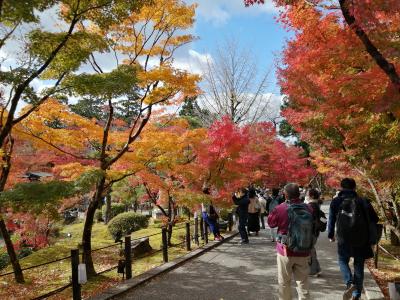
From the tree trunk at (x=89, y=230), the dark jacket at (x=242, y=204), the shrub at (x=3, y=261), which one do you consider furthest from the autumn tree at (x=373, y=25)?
the shrub at (x=3, y=261)

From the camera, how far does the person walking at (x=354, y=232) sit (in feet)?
18.7

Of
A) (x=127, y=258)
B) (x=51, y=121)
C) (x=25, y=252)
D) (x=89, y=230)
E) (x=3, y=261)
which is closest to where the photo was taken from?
(x=127, y=258)

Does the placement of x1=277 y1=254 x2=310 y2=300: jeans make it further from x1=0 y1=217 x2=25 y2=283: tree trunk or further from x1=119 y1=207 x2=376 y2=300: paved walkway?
x1=0 y1=217 x2=25 y2=283: tree trunk

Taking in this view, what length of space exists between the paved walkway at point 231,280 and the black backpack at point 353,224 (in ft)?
4.00

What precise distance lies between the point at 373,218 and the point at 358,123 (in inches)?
96.0

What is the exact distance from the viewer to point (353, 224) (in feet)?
18.8

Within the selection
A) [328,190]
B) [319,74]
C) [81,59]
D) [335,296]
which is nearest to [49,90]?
[81,59]

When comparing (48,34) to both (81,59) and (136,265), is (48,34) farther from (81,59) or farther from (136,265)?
(136,265)

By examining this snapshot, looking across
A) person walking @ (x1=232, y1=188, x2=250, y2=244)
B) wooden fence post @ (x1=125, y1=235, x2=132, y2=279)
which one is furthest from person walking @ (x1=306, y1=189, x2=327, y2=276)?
person walking @ (x1=232, y1=188, x2=250, y2=244)

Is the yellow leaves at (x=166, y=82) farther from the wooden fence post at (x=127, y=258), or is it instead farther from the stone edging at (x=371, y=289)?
the stone edging at (x=371, y=289)

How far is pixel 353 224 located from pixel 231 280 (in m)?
3.00

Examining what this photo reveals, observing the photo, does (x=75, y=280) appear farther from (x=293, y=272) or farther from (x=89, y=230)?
(x=293, y=272)

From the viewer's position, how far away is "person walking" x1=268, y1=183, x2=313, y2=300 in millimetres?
4938

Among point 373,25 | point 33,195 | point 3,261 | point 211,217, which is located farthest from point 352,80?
point 3,261
